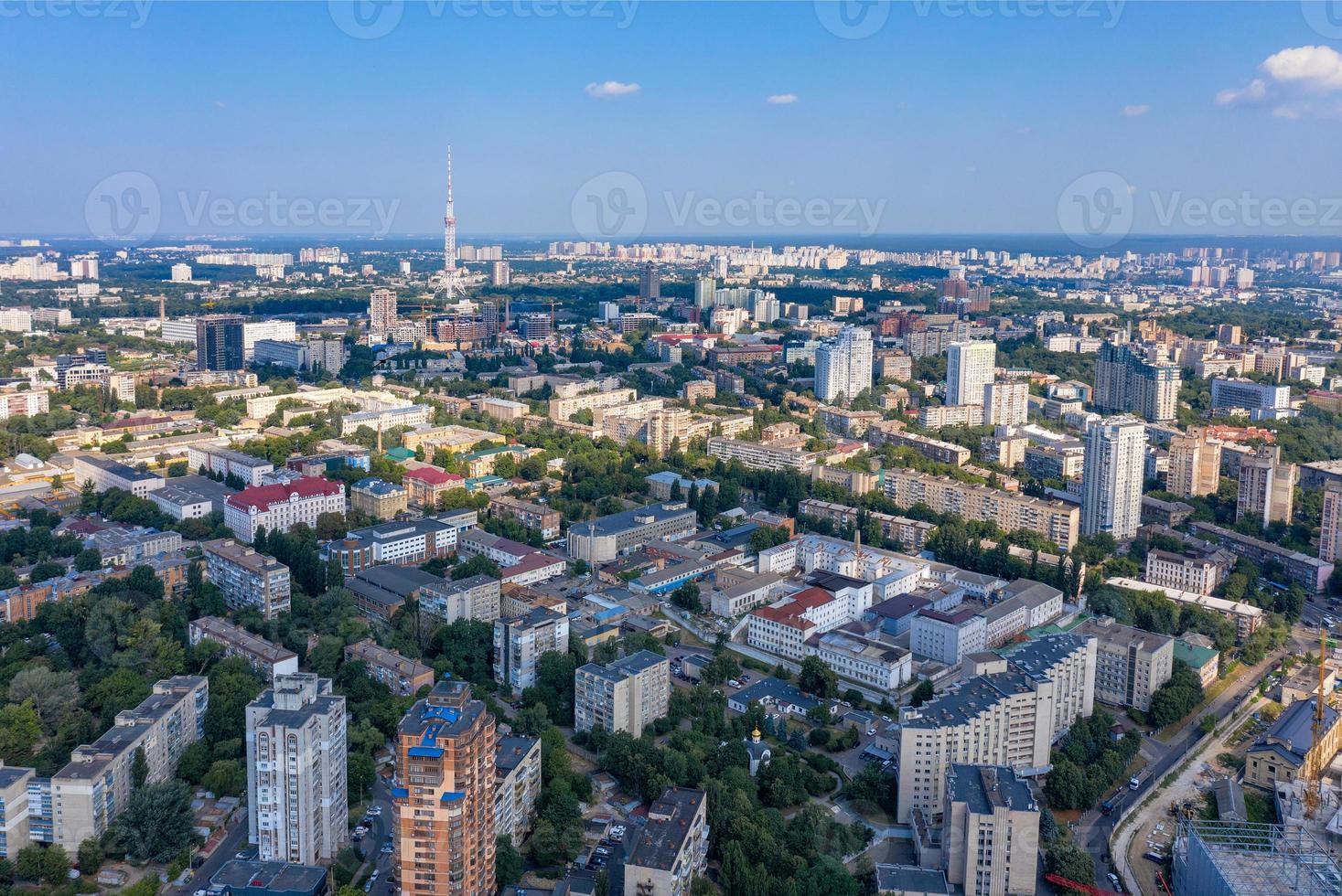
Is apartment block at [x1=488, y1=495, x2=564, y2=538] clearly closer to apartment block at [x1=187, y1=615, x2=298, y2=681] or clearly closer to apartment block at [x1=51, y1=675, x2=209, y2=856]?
apartment block at [x1=187, y1=615, x2=298, y2=681]

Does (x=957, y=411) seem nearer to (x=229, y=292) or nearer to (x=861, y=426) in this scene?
(x=861, y=426)

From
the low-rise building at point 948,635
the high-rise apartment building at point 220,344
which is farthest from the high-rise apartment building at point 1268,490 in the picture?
the high-rise apartment building at point 220,344

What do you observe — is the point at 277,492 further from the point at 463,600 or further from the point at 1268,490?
the point at 1268,490

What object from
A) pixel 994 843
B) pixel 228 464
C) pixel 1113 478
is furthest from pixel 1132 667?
pixel 228 464

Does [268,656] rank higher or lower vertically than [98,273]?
lower

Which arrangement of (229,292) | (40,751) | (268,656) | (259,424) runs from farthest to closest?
(229,292), (259,424), (268,656), (40,751)

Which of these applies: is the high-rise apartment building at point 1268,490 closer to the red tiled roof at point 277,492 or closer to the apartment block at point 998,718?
the apartment block at point 998,718

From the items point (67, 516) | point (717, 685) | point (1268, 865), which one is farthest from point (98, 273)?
point (1268, 865)

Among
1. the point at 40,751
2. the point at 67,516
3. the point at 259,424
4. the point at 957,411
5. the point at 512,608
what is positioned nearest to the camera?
the point at 40,751
